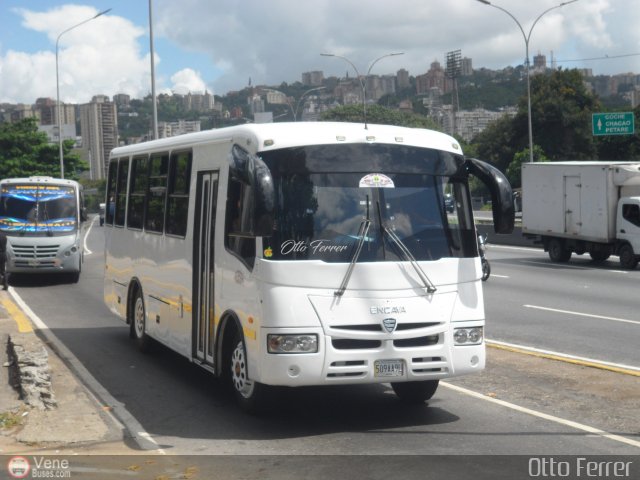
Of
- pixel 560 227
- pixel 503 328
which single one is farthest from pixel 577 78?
pixel 503 328

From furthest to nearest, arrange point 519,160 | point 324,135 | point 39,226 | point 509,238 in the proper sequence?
point 519,160, point 509,238, point 39,226, point 324,135

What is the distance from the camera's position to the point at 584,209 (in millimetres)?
29516

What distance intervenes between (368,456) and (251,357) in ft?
5.15

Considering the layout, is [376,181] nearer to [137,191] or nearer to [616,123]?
[137,191]

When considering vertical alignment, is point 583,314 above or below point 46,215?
below

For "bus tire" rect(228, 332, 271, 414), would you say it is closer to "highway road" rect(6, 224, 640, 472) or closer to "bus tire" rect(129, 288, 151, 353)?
"highway road" rect(6, 224, 640, 472)

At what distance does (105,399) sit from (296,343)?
314 cm

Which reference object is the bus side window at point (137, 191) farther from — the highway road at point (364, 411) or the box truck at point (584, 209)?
the box truck at point (584, 209)

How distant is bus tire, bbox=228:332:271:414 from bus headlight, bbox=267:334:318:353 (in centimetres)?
69

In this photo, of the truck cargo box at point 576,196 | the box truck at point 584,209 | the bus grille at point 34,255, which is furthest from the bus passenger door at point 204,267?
the truck cargo box at point 576,196

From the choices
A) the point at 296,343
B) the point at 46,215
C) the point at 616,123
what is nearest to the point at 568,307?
the point at 296,343

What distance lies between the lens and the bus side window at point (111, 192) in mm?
15664

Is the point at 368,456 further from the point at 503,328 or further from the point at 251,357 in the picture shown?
the point at 503,328

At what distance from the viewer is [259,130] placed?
9.23 metres
